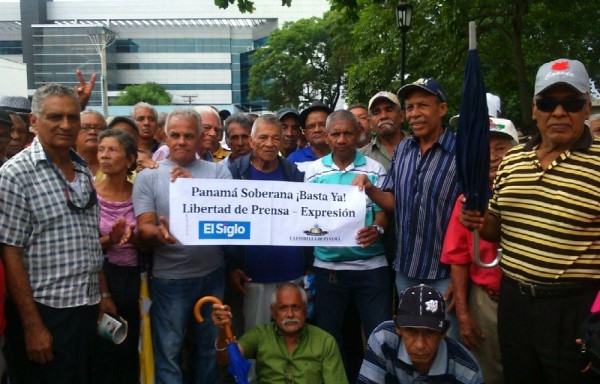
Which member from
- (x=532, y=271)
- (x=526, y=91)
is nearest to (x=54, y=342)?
(x=532, y=271)

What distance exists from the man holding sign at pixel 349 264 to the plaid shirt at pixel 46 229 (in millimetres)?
1951

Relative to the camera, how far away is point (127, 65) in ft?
346

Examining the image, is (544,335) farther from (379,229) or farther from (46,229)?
(46,229)

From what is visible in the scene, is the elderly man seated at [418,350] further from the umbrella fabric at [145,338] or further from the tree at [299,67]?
the tree at [299,67]

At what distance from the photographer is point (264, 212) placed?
472 cm

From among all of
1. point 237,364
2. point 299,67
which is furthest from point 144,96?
point 237,364

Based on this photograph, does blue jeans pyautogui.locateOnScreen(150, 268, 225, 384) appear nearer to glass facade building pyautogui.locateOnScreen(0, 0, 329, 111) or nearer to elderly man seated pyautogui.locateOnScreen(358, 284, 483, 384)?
elderly man seated pyautogui.locateOnScreen(358, 284, 483, 384)

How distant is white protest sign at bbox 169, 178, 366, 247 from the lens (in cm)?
455

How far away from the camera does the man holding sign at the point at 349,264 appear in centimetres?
496

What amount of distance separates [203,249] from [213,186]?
1.66 feet

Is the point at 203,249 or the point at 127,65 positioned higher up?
the point at 127,65

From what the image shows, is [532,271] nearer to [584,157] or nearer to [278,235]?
[584,157]

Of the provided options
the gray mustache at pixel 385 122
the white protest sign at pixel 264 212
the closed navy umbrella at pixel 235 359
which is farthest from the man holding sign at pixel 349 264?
the closed navy umbrella at pixel 235 359

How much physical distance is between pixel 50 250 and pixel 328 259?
219cm
